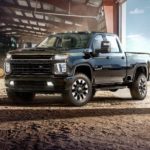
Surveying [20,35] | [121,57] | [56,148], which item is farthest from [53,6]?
[56,148]

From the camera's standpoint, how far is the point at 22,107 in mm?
12211

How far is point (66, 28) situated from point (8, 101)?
24.9 meters

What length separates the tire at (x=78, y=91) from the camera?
12.1 meters

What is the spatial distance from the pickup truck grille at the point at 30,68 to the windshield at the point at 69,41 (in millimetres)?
954

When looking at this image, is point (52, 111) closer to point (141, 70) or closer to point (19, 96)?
point (19, 96)

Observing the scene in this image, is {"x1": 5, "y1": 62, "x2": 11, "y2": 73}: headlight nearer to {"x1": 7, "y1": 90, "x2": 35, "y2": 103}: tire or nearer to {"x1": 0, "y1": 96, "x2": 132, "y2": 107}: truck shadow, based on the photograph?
{"x1": 7, "y1": 90, "x2": 35, "y2": 103}: tire

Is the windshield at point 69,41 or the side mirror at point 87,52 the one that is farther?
the windshield at point 69,41

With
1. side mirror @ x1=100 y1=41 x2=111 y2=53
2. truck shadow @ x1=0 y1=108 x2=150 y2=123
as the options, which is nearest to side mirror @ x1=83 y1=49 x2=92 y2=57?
side mirror @ x1=100 y1=41 x2=111 y2=53

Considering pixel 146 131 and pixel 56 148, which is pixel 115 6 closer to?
pixel 146 131

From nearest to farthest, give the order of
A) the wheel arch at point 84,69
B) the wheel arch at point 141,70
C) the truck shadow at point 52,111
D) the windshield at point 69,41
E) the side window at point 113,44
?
the truck shadow at point 52,111 < the wheel arch at point 84,69 < the windshield at point 69,41 < the side window at point 113,44 < the wheel arch at point 141,70

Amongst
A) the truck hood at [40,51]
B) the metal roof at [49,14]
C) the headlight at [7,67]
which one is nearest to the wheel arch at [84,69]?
the truck hood at [40,51]

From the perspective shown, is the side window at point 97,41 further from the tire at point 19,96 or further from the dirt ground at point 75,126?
the tire at point 19,96

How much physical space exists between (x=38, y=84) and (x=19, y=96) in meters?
1.30

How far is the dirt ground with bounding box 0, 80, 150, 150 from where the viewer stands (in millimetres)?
7340
